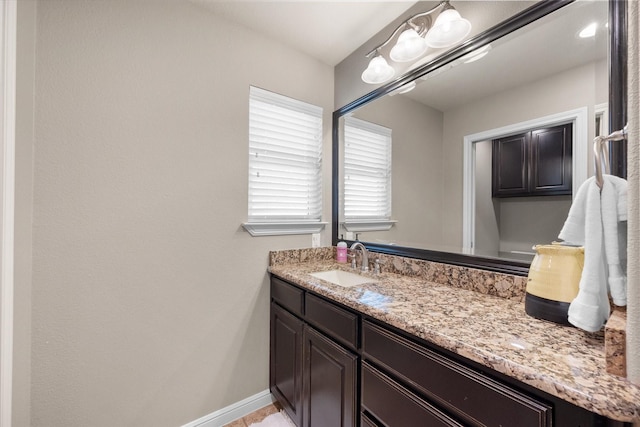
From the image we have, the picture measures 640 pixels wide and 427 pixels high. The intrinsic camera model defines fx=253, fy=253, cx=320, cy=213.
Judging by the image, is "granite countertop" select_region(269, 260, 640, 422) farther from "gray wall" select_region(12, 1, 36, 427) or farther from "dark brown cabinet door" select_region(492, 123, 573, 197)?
"gray wall" select_region(12, 1, 36, 427)

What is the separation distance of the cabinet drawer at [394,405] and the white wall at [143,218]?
0.98 m

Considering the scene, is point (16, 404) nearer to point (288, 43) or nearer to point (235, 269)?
point (235, 269)

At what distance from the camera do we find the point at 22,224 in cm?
109

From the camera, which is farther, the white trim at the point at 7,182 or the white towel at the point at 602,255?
the white trim at the point at 7,182

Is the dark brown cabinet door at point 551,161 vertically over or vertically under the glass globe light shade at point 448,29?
under

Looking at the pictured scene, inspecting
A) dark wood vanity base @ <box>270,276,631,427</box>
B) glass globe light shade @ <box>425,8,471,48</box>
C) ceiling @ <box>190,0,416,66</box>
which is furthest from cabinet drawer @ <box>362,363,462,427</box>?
ceiling @ <box>190,0,416,66</box>

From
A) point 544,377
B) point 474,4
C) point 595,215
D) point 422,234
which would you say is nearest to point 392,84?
point 474,4

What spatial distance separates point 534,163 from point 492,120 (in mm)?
295

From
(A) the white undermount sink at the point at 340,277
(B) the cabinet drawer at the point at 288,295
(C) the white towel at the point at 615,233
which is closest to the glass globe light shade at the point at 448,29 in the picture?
(C) the white towel at the point at 615,233

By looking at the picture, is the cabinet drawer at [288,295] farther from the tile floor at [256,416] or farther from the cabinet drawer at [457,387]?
the tile floor at [256,416]

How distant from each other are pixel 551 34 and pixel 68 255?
7.81 feet

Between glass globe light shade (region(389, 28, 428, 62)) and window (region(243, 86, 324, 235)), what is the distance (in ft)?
2.49

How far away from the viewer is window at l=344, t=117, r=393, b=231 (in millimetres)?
1891

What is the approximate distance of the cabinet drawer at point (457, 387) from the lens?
2.12ft
